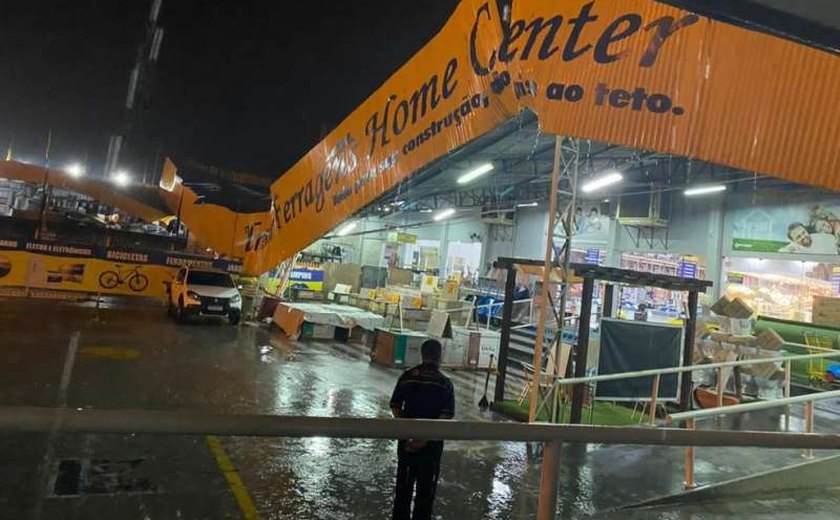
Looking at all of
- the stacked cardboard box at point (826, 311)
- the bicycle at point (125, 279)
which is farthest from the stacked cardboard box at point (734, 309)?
the bicycle at point (125, 279)

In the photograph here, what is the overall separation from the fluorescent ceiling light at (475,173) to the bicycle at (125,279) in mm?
12450

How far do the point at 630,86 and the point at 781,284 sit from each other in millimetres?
19289

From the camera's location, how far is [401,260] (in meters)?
38.9

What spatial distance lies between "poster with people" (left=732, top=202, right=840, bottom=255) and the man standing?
18.2m

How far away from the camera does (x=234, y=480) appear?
5.15 meters

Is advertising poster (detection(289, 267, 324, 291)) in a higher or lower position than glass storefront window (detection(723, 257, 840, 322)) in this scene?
lower

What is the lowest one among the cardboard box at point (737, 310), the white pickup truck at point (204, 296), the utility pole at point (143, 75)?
the white pickup truck at point (204, 296)

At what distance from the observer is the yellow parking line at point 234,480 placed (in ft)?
14.7

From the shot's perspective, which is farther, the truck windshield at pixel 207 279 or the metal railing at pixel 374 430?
the truck windshield at pixel 207 279

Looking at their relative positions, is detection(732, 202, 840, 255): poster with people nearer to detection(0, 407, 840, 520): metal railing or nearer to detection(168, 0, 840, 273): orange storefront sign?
detection(168, 0, 840, 273): orange storefront sign

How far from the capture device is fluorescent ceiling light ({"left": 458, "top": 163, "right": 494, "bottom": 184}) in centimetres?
1782

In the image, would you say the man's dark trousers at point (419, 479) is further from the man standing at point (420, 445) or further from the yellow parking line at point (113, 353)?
the yellow parking line at point (113, 353)

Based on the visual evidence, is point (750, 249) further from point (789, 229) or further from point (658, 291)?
point (658, 291)

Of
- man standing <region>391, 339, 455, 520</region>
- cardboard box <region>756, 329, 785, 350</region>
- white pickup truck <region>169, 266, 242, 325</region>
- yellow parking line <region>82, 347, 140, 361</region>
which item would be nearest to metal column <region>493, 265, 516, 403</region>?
cardboard box <region>756, 329, 785, 350</region>
